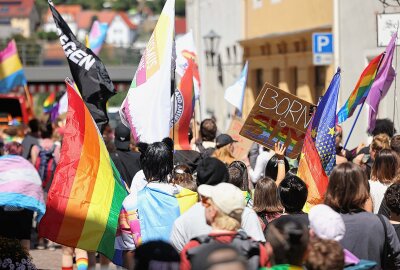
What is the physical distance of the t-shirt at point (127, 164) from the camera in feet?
40.2

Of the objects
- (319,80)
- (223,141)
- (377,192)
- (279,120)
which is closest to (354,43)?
(319,80)

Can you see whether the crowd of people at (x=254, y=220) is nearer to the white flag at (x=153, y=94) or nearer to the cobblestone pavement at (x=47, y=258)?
the white flag at (x=153, y=94)

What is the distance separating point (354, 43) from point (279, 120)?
42.7 feet

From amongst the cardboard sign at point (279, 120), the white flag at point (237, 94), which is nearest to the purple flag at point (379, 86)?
the cardboard sign at point (279, 120)

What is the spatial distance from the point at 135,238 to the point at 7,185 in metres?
3.36

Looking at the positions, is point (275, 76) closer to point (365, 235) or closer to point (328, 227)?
point (365, 235)

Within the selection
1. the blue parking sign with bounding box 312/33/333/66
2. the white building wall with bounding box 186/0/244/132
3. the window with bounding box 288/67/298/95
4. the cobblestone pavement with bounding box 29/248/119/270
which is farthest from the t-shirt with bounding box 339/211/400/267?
the white building wall with bounding box 186/0/244/132

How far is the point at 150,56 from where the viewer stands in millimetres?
11914

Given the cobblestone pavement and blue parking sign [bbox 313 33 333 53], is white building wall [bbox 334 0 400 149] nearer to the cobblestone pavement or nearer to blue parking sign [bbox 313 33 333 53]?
blue parking sign [bbox 313 33 333 53]

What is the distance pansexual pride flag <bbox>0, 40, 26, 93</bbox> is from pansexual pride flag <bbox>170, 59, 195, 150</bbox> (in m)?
13.0

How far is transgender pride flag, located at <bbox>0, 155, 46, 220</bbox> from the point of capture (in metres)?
11.5

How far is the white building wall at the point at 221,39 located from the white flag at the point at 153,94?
2281 cm

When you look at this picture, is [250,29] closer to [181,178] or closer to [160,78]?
[160,78]

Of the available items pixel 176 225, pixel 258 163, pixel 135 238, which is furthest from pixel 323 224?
pixel 258 163
